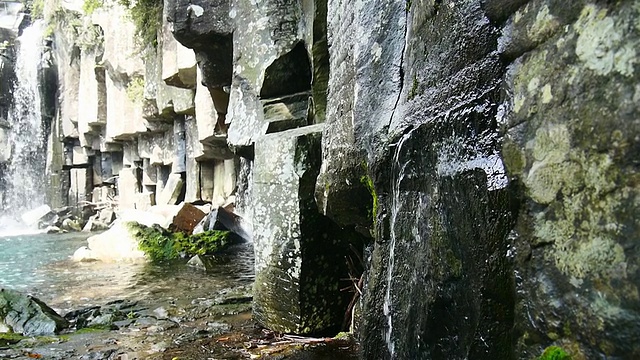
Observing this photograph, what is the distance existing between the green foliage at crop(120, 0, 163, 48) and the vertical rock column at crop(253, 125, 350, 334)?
9.79 m

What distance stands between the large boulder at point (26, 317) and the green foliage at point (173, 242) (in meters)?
3.84

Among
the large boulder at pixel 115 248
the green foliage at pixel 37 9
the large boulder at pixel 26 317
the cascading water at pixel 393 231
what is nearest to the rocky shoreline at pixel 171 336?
the large boulder at pixel 26 317

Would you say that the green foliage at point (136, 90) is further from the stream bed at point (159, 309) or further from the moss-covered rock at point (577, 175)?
the moss-covered rock at point (577, 175)

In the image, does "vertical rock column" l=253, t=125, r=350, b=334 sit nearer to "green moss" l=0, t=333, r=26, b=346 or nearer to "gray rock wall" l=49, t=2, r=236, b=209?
"green moss" l=0, t=333, r=26, b=346

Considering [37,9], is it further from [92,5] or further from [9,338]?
[9,338]

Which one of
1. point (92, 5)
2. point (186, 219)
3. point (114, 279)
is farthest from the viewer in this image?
point (92, 5)

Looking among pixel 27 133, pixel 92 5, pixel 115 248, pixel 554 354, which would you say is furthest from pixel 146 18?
pixel 554 354

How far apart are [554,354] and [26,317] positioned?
17.3 feet

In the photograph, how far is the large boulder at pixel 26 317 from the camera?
4.88 meters

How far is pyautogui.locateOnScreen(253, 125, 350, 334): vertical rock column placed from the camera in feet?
13.3

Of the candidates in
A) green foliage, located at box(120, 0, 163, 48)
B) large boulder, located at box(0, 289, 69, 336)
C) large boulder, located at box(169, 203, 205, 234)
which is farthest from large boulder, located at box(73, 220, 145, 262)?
green foliage, located at box(120, 0, 163, 48)

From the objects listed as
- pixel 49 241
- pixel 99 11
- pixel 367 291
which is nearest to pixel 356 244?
pixel 367 291

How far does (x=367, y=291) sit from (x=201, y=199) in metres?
12.0

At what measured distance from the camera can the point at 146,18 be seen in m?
13.2
